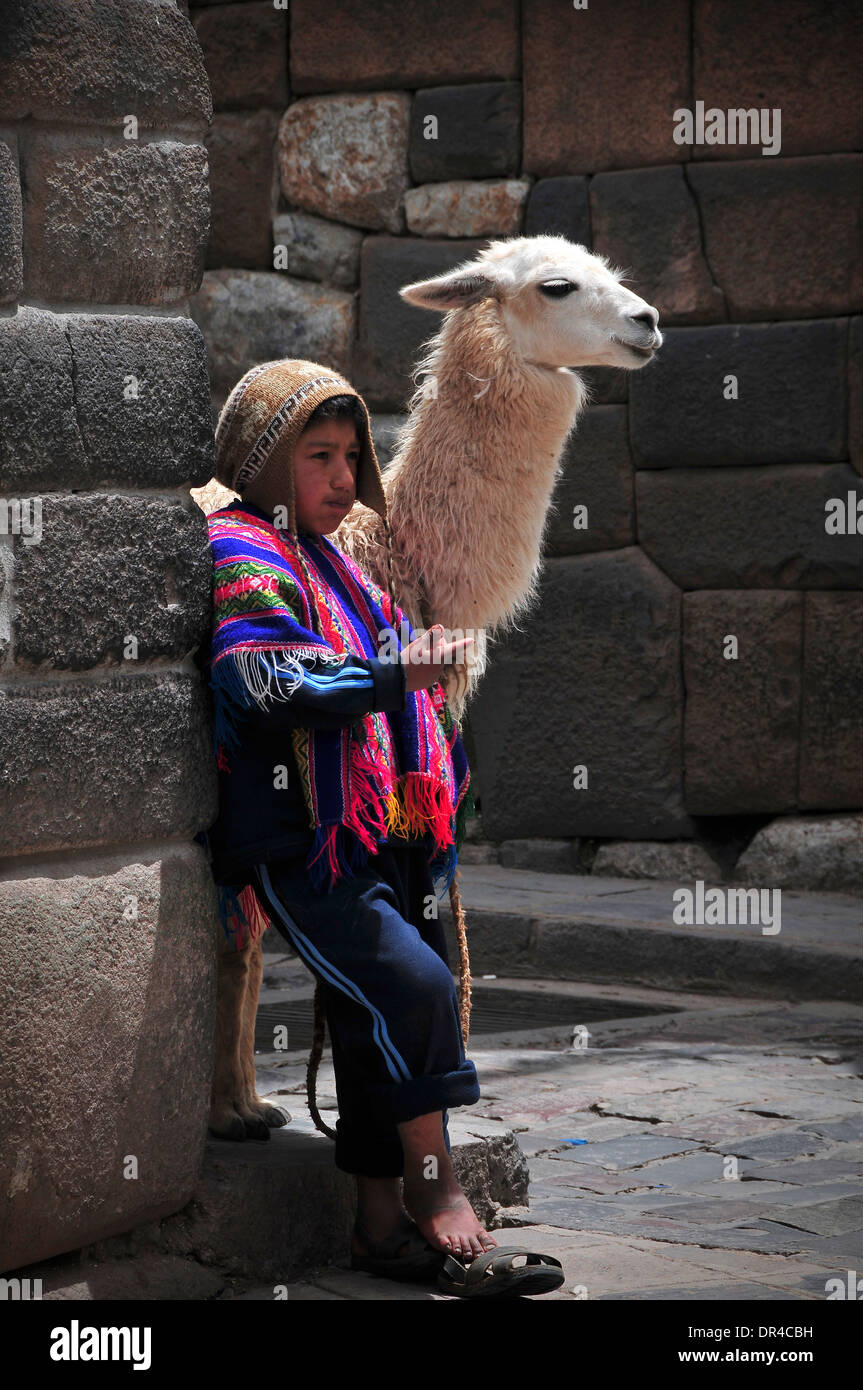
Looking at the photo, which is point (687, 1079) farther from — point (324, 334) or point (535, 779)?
point (324, 334)

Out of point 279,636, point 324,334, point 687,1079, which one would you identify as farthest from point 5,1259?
point 324,334

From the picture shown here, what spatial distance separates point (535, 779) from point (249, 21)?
3451mm

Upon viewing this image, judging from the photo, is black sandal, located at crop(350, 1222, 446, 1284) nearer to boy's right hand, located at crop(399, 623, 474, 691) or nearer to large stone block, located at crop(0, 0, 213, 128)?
boy's right hand, located at crop(399, 623, 474, 691)

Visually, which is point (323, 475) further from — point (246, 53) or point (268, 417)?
point (246, 53)

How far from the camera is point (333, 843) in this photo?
2990 millimetres

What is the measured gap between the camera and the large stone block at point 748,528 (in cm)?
708

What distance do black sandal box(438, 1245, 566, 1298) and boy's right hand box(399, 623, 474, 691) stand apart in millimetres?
907

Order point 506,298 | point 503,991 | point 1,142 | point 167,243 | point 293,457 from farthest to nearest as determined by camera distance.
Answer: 1. point 503,991
2. point 506,298
3. point 293,457
4. point 167,243
5. point 1,142

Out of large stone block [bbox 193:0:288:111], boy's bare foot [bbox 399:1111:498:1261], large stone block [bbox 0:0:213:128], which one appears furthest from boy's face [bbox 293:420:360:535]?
large stone block [bbox 193:0:288:111]

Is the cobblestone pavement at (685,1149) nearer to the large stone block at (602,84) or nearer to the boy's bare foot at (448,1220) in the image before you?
the boy's bare foot at (448,1220)

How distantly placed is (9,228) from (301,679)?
0.79 m

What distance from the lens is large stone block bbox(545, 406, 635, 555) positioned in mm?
7445

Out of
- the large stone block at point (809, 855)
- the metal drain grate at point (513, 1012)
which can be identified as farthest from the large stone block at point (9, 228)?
the large stone block at point (809, 855)

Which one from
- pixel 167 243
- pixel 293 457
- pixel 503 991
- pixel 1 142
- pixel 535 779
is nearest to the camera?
pixel 1 142
